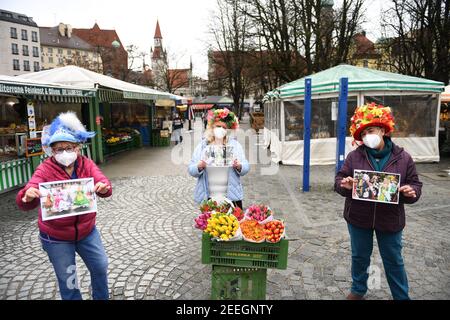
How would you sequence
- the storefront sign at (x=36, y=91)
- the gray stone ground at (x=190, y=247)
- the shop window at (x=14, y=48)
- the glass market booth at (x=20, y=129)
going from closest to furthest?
1. the gray stone ground at (x=190, y=247)
2. the storefront sign at (x=36, y=91)
3. the glass market booth at (x=20, y=129)
4. the shop window at (x=14, y=48)

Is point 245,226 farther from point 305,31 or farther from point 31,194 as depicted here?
point 305,31

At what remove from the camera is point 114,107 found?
17703mm

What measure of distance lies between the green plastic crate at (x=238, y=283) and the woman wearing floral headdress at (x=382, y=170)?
1056 millimetres

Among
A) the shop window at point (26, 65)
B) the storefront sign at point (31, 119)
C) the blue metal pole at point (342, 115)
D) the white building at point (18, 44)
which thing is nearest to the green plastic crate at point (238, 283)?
the blue metal pole at point (342, 115)

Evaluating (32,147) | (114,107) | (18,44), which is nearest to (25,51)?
(18,44)

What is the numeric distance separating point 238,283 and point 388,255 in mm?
1386

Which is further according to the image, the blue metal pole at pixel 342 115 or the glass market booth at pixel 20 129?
the glass market booth at pixel 20 129

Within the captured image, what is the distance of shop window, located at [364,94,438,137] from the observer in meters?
11.6

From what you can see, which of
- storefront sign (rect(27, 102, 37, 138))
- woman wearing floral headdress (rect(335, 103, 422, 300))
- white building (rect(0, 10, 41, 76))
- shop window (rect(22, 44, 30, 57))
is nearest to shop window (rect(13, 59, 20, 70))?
white building (rect(0, 10, 41, 76))

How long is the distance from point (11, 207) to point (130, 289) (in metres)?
4.83

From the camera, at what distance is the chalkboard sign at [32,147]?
27.8ft

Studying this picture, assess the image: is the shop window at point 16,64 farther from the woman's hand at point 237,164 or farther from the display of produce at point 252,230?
the display of produce at point 252,230

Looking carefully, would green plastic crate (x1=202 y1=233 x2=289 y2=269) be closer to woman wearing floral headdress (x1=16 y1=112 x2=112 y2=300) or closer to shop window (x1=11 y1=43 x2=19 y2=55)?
woman wearing floral headdress (x1=16 y1=112 x2=112 y2=300)
